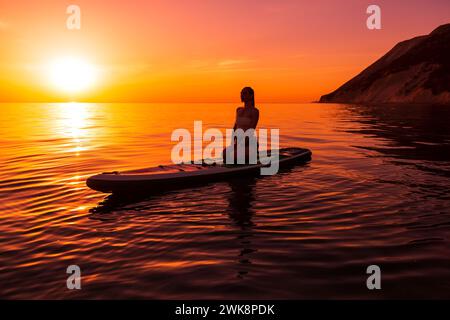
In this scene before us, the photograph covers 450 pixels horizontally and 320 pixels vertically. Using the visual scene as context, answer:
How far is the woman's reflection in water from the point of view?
6.64m

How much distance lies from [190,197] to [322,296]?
5.85m

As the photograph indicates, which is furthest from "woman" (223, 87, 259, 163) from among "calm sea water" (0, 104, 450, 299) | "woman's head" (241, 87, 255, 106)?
"calm sea water" (0, 104, 450, 299)

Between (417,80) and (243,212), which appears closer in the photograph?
(243,212)

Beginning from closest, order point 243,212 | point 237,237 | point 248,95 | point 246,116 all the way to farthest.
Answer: point 237,237
point 243,212
point 248,95
point 246,116

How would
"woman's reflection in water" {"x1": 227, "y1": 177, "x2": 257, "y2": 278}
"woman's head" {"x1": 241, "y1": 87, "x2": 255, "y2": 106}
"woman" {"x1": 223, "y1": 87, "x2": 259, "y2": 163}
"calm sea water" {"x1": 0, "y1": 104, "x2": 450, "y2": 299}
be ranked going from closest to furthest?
"calm sea water" {"x1": 0, "y1": 104, "x2": 450, "y2": 299} < "woman's reflection in water" {"x1": 227, "y1": 177, "x2": 257, "y2": 278} < "woman's head" {"x1": 241, "y1": 87, "x2": 255, "y2": 106} < "woman" {"x1": 223, "y1": 87, "x2": 259, "y2": 163}

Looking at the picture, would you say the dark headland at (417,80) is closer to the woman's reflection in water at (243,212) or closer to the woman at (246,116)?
the woman at (246,116)

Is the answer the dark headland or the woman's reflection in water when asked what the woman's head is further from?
the dark headland

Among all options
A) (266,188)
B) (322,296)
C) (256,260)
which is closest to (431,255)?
(322,296)

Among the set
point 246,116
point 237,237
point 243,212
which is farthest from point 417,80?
point 237,237

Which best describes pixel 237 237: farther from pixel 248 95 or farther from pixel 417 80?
pixel 417 80

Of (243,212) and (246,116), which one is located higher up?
(246,116)

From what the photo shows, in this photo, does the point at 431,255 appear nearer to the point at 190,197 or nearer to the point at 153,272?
the point at 153,272

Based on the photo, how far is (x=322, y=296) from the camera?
5254mm

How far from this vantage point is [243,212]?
9.23 meters
